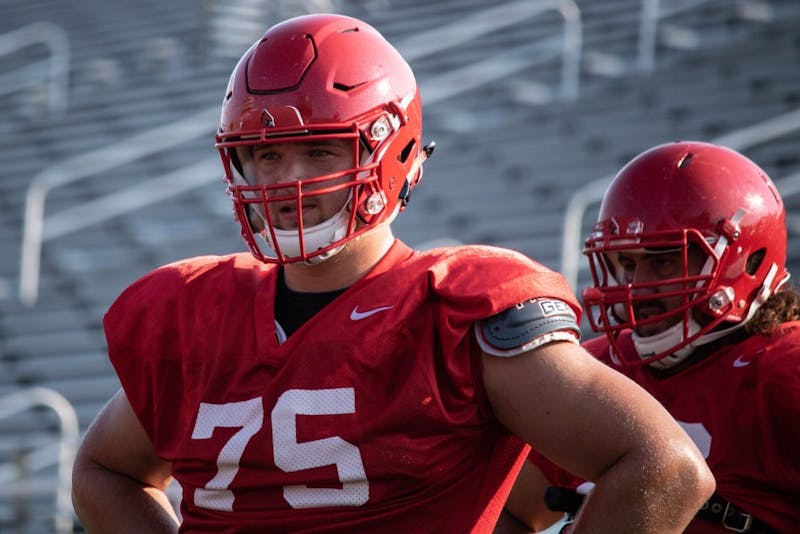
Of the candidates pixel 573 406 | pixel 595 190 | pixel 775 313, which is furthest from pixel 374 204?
pixel 595 190

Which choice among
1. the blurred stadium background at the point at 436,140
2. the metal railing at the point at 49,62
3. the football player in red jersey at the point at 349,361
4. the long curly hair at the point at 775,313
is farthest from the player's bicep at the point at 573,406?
the metal railing at the point at 49,62

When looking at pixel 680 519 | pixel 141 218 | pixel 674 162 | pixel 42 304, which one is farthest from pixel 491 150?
pixel 680 519

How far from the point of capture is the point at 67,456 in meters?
6.05

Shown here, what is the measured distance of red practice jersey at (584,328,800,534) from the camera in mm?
2861

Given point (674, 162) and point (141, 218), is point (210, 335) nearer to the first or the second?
→ point (674, 162)

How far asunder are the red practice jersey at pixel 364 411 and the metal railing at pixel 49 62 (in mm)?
9170

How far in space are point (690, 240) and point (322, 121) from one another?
3.61 feet

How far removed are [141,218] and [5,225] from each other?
1261 millimetres

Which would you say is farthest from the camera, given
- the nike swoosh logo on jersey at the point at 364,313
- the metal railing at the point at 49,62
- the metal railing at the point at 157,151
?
the metal railing at the point at 49,62

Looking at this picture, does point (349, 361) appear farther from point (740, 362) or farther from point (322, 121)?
point (740, 362)

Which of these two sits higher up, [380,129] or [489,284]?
[380,129]

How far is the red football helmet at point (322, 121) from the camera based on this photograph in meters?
2.43

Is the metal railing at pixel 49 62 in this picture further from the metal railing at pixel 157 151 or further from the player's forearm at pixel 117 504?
the player's forearm at pixel 117 504

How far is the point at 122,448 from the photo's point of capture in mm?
2707
